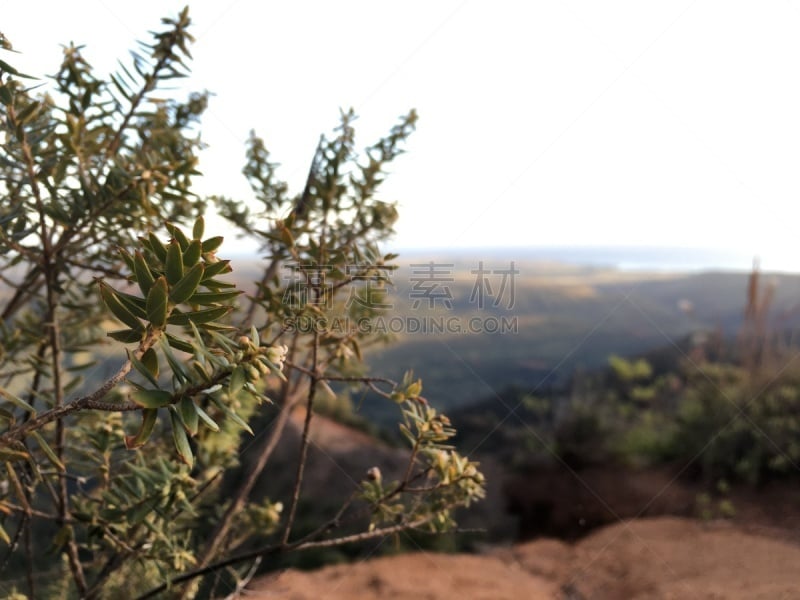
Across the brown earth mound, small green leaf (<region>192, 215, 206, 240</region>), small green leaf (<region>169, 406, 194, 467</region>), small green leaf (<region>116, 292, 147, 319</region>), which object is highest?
small green leaf (<region>192, 215, 206, 240</region>)

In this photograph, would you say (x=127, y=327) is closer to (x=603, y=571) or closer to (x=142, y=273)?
(x=142, y=273)

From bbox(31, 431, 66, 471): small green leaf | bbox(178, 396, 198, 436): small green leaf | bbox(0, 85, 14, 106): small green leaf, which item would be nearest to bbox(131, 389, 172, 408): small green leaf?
bbox(178, 396, 198, 436): small green leaf

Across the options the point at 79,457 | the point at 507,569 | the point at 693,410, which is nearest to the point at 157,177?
the point at 79,457

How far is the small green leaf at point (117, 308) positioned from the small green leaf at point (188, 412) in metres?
0.11

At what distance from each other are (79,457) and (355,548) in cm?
349

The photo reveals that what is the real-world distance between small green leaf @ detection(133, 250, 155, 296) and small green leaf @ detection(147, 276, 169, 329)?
0.07 feet

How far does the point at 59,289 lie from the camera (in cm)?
133

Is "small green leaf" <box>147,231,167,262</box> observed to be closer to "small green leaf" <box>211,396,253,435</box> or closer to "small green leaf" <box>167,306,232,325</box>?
"small green leaf" <box>167,306,232,325</box>

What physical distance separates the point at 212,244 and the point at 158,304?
0.34 ft

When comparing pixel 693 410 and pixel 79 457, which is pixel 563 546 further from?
pixel 79 457

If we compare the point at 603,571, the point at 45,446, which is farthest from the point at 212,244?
the point at 603,571

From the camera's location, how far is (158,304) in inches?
26.5

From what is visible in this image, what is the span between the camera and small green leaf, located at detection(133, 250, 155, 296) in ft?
2.18

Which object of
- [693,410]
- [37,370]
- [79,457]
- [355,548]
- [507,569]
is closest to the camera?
[37,370]
